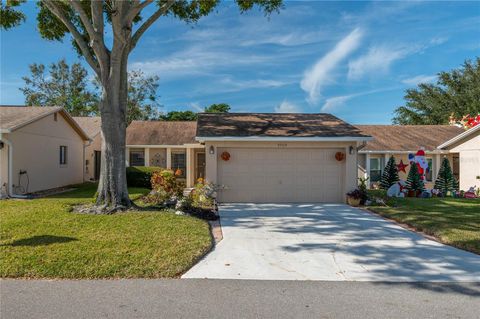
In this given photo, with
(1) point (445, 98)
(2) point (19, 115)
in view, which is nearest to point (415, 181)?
(2) point (19, 115)

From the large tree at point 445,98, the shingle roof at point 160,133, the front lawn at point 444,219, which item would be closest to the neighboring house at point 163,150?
the shingle roof at point 160,133

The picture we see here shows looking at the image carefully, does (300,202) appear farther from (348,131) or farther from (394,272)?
(394,272)

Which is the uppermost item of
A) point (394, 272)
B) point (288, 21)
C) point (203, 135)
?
point (288, 21)

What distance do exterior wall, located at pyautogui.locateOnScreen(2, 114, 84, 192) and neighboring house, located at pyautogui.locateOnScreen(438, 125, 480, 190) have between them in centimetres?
1967

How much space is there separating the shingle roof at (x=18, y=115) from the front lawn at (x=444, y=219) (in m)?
13.4

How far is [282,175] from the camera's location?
1307 centimetres

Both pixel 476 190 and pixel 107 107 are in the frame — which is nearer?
pixel 107 107

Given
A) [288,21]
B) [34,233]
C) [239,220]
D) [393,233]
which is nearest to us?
[34,233]

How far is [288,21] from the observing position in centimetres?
1353

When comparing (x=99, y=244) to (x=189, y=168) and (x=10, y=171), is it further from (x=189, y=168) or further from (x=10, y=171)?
(x=189, y=168)

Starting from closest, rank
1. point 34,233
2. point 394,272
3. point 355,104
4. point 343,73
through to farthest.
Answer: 1. point 394,272
2. point 34,233
3. point 343,73
4. point 355,104

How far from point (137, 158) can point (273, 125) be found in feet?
35.4

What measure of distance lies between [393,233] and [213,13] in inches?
386

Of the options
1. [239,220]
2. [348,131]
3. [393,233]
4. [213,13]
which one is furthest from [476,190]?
[213,13]
